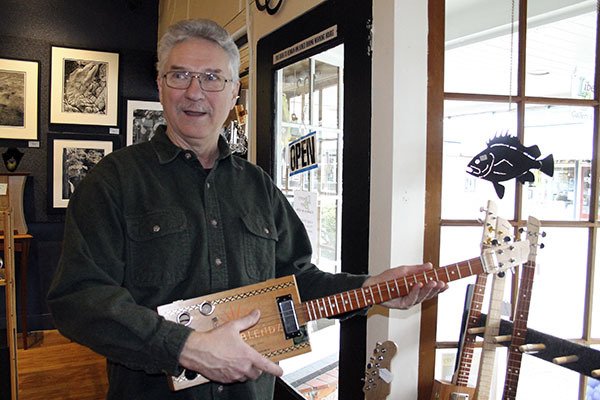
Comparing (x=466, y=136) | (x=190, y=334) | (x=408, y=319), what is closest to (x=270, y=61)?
(x=466, y=136)

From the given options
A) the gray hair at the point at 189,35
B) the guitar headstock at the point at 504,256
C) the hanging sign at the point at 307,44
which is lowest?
the guitar headstock at the point at 504,256

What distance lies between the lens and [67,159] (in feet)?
15.3

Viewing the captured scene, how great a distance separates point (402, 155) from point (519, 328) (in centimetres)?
59

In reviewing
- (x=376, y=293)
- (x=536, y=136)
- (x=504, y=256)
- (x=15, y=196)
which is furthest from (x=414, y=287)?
(x=15, y=196)

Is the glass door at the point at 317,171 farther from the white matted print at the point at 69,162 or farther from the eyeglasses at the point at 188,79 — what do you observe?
the white matted print at the point at 69,162

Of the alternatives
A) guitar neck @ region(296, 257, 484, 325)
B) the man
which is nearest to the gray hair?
the man

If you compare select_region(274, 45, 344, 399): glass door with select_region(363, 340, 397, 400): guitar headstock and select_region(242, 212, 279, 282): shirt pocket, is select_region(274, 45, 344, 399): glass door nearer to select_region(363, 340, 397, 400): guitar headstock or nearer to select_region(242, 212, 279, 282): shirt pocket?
select_region(363, 340, 397, 400): guitar headstock

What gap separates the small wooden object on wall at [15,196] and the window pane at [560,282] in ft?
13.6

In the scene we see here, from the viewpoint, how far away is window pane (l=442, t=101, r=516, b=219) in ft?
5.17

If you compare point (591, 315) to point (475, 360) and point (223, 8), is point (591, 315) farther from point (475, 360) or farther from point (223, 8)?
point (223, 8)

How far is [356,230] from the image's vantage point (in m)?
1.77

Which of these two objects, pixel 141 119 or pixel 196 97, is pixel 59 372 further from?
pixel 196 97

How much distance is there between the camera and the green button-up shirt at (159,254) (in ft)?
3.29

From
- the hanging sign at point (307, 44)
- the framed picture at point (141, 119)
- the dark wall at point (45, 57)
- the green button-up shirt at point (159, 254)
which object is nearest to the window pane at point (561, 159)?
the green button-up shirt at point (159, 254)
